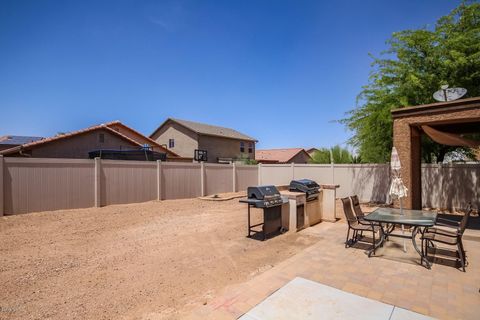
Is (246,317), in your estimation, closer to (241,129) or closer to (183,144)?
(183,144)

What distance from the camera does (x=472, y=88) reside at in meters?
10.4

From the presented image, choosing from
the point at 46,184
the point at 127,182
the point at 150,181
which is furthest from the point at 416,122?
the point at 46,184

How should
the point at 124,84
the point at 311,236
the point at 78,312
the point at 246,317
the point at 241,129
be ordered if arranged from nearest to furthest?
1. the point at 246,317
2. the point at 78,312
3. the point at 311,236
4. the point at 124,84
5. the point at 241,129

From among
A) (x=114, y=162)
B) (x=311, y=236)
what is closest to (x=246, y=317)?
(x=311, y=236)

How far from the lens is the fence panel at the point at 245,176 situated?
1745 cm

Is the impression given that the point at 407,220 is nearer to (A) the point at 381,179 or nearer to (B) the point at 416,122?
(B) the point at 416,122

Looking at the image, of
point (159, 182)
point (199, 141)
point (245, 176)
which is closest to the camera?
point (159, 182)

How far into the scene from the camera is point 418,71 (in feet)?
36.8

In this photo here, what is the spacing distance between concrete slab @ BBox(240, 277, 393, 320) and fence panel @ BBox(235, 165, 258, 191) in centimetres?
1364

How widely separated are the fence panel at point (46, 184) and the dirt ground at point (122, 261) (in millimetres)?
538

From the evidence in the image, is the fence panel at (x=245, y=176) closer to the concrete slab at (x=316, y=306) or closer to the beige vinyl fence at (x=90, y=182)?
the beige vinyl fence at (x=90, y=182)

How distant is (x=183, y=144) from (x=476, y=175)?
24544 mm

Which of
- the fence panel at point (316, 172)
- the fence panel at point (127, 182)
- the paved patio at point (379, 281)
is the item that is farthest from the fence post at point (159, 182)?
the fence panel at point (316, 172)

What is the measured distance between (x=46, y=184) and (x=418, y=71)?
16.1 meters
